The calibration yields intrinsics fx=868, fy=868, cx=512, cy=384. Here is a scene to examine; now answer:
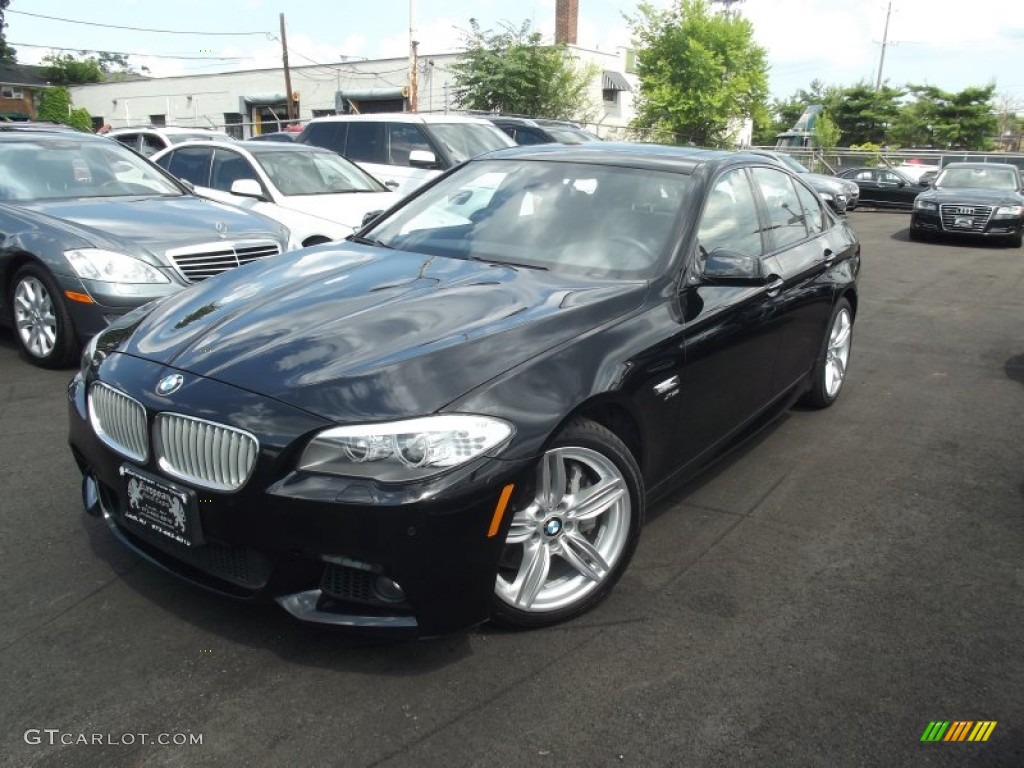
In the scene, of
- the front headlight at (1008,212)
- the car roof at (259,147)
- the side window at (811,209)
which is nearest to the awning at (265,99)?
the front headlight at (1008,212)

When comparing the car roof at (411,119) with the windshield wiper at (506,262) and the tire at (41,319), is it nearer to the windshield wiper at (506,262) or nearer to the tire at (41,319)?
the tire at (41,319)

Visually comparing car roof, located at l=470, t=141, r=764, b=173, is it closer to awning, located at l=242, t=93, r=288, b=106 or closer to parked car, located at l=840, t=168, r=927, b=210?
parked car, located at l=840, t=168, r=927, b=210

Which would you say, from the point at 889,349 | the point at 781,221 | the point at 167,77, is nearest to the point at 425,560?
the point at 781,221

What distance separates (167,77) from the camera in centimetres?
4856

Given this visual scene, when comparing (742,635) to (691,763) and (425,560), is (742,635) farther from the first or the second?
(425,560)

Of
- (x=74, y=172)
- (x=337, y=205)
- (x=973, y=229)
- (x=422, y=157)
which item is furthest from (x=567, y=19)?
(x=74, y=172)

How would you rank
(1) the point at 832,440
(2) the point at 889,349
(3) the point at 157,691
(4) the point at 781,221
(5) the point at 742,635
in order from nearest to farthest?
(3) the point at 157,691 → (5) the point at 742,635 → (4) the point at 781,221 → (1) the point at 832,440 → (2) the point at 889,349

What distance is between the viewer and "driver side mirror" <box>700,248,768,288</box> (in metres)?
3.54

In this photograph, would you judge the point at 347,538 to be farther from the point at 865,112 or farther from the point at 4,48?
the point at 4,48

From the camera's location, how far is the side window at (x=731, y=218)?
386 cm

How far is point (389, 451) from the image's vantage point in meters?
2.51

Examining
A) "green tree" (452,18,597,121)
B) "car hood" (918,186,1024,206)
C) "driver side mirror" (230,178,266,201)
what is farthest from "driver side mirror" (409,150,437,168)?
"green tree" (452,18,597,121)

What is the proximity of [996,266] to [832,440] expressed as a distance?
31.5 feet

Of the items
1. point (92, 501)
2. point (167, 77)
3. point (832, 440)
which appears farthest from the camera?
point (167, 77)
